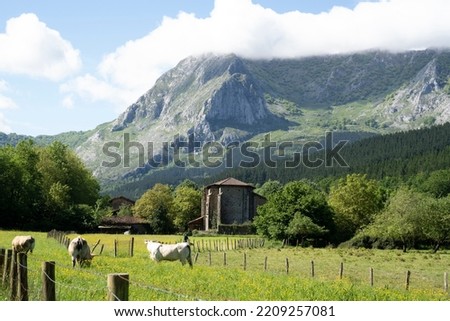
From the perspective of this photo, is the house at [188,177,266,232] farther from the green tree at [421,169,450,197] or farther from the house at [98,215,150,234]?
the green tree at [421,169,450,197]

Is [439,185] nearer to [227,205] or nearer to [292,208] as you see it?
[227,205]

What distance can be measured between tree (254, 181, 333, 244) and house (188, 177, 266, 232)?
4755 cm

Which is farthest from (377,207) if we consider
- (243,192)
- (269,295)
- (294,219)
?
(269,295)

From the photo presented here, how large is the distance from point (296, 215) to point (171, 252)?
1925 inches

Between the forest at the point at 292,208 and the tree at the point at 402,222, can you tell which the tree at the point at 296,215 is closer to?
the forest at the point at 292,208

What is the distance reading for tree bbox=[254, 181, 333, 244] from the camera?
7869 centimetres

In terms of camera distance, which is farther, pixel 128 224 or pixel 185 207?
pixel 185 207

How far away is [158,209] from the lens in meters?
134

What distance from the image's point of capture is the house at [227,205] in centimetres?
13225

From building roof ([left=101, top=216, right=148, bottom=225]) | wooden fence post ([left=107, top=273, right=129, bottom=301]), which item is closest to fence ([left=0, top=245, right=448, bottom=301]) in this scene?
wooden fence post ([left=107, top=273, right=129, bottom=301])

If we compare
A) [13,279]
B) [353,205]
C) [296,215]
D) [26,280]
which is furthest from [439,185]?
[26,280]

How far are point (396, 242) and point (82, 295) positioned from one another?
68791mm

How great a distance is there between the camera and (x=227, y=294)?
59.5 feet
